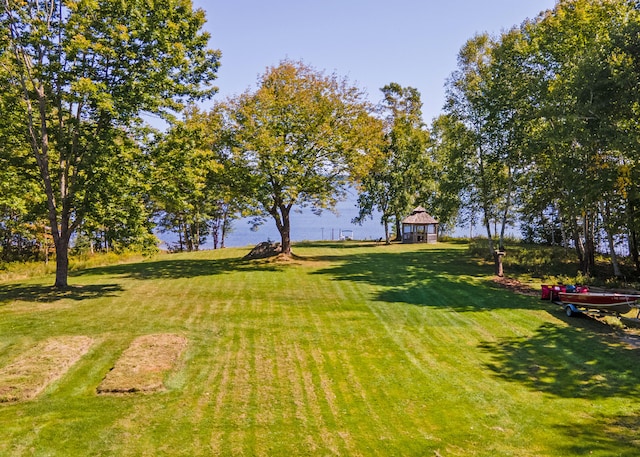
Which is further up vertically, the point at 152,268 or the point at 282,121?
the point at 282,121

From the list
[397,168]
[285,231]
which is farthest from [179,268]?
[397,168]

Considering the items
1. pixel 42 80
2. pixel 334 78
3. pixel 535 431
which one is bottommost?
pixel 535 431

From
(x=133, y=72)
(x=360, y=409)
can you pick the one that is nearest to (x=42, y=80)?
(x=133, y=72)

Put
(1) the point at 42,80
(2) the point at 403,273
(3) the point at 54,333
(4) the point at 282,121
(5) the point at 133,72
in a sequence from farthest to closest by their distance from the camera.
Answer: (4) the point at 282,121
(2) the point at 403,273
(5) the point at 133,72
(1) the point at 42,80
(3) the point at 54,333

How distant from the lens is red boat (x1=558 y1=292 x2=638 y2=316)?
14.3m

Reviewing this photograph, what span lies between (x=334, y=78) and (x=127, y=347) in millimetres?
22414

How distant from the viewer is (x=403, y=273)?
24.2 m

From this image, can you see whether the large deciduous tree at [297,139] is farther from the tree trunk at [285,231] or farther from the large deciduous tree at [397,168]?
the large deciduous tree at [397,168]

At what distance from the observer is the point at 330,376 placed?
1004 centimetres

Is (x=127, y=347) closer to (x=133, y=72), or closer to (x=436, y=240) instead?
(x=133, y=72)

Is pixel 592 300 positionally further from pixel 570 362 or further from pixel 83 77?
pixel 83 77

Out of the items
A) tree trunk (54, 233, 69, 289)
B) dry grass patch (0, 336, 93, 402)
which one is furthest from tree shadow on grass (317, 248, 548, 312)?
tree trunk (54, 233, 69, 289)

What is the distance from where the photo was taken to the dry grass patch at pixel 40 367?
8.66 m

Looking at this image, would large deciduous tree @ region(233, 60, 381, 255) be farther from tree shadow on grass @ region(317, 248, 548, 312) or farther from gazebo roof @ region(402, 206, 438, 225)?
gazebo roof @ region(402, 206, 438, 225)
